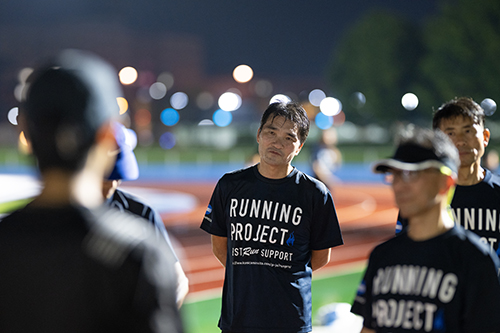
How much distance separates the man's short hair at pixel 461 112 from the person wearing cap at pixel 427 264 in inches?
51.0

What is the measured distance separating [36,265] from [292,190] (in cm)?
251

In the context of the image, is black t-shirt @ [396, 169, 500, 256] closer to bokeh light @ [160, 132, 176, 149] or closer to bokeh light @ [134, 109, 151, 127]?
bokeh light @ [160, 132, 176, 149]

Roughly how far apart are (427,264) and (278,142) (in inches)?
65.4

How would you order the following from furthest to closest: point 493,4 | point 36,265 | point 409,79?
point 409,79
point 493,4
point 36,265

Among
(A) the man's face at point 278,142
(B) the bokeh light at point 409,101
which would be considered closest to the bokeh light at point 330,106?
(B) the bokeh light at point 409,101

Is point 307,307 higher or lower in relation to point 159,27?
lower

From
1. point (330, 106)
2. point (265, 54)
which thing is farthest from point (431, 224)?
point (265, 54)

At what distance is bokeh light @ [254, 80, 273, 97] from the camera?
72.8 m

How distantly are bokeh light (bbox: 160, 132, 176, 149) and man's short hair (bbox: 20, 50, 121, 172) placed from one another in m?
53.0

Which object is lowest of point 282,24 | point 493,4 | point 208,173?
point 208,173

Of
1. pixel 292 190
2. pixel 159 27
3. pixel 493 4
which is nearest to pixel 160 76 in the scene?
pixel 159 27

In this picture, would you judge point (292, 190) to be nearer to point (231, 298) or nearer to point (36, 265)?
point (231, 298)

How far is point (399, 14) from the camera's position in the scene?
5444 centimetres

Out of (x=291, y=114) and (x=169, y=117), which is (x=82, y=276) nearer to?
(x=291, y=114)
